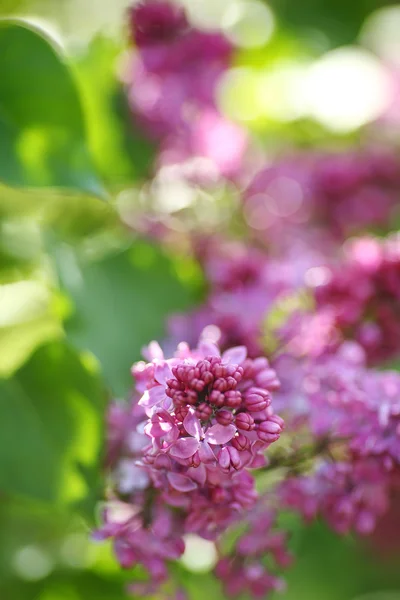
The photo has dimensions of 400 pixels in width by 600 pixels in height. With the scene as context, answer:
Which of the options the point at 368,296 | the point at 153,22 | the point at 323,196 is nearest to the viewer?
the point at 368,296

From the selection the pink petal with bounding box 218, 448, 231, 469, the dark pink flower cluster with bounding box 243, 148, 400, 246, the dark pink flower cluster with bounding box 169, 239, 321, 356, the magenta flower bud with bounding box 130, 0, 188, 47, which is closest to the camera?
the pink petal with bounding box 218, 448, 231, 469

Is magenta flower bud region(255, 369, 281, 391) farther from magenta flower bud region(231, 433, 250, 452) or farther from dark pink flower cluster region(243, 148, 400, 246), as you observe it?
dark pink flower cluster region(243, 148, 400, 246)

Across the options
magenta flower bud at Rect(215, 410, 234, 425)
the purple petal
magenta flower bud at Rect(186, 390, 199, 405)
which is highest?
the purple petal

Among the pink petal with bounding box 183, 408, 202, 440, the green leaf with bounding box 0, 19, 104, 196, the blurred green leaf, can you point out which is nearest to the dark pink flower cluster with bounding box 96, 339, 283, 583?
the pink petal with bounding box 183, 408, 202, 440

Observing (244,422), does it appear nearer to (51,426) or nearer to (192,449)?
(192,449)

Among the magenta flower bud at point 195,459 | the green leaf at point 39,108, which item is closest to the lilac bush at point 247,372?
the magenta flower bud at point 195,459

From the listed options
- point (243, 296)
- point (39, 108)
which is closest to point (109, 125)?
point (39, 108)

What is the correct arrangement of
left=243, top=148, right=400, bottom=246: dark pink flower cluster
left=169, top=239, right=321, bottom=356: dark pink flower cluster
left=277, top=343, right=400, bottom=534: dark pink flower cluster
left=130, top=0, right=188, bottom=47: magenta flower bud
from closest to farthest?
1. left=277, top=343, right=400, bottom=534: dark pink flower cluster
2. left=169, top=239, right=321, bottom=356: dark pink flower cluster
3. left=130, top=0, right=188, bottom=47: magenta flower bud
4. left=243, top=148, right=400, bottom=246: dark pink flower cluster

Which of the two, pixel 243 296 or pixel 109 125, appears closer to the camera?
pixel 243 296
